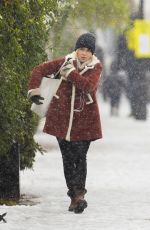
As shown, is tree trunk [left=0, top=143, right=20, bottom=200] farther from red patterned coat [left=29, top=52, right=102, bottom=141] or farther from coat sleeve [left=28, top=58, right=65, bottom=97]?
coat sleeve [left=28, top=58, right=65, bottom=97]

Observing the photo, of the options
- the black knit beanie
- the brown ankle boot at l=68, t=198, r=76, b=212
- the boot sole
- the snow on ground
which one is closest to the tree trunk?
the snow on ground

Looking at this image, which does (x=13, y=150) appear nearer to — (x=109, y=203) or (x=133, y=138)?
(x=109, y=203)

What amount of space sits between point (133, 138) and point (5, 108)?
1206cm

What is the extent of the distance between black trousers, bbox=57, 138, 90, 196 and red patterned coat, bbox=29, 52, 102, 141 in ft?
0.34

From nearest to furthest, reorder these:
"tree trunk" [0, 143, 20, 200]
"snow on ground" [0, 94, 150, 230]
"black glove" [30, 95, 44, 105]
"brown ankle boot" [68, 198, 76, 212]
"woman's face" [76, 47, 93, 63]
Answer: "snow on ground" [0, 94, 150, 230] → "black glove" [30, 95, 44, 105] → "brown ankle boot" [68, 198, 76, 212] → "woman's face" [76, 47, 93, 63] → "tree trunk" [0, 143, 20, 200]

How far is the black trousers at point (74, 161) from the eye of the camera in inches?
371

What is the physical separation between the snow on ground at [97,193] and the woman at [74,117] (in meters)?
0.37

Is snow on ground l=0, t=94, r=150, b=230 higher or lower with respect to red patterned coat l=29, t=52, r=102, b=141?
lower

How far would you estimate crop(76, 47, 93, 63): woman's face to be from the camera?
31.1 ft

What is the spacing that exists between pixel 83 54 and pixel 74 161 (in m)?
1.02

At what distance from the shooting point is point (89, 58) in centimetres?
954

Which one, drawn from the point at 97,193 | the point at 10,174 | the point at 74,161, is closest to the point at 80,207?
the point at 74,161

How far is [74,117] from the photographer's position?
30.9 ft

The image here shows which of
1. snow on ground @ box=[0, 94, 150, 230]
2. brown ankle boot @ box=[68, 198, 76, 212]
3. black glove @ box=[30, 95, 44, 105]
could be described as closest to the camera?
snow on ground @ box=[0, 94, 150, 230]
